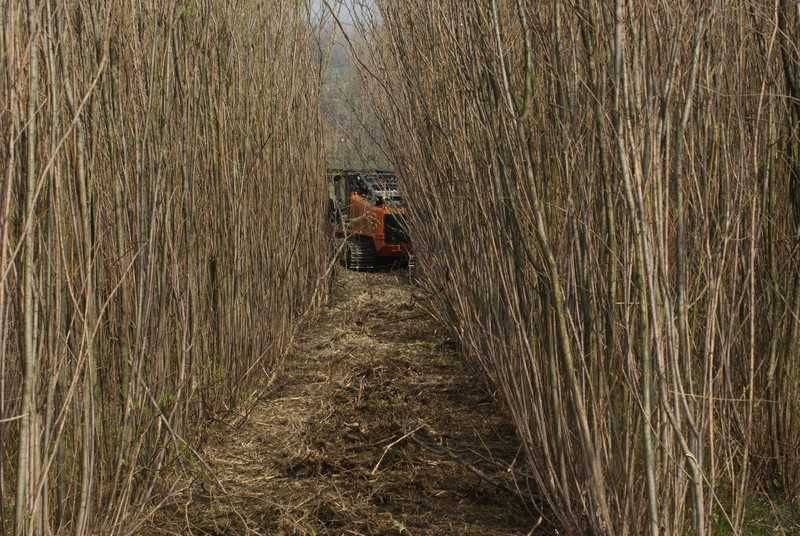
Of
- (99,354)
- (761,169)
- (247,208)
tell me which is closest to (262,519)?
(99,354)

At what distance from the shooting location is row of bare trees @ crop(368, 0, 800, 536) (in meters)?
2.17

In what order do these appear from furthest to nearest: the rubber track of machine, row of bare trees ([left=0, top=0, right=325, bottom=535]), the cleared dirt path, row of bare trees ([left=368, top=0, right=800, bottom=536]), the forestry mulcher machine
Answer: the rubber track of machine, the forestry mulcher machine, the cleared dirt path, row of bare trees ([left=368, top=0, right=800, bottom=536]), row of bare trees ([left=0, top=0, right=325, bottom=535])

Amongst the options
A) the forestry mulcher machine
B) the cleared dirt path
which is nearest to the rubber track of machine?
the forestry mulcher machine

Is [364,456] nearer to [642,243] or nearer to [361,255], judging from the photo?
[642,243]

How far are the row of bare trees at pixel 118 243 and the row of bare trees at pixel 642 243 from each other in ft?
3.40

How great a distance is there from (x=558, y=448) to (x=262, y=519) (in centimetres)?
119

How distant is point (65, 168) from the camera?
235 cm

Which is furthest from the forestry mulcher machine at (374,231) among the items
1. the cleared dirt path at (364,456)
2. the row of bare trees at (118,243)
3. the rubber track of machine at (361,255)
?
the row of bare trees at (118,243)

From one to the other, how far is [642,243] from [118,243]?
57.6 inches

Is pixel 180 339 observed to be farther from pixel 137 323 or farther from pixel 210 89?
pixel 210 89

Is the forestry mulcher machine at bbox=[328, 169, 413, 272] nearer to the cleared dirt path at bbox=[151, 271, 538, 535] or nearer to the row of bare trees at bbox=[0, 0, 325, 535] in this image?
the cleared dirt path at bbox=[151, 271, 538, 535]

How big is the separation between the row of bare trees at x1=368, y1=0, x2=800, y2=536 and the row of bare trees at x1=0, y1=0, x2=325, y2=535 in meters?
1.04

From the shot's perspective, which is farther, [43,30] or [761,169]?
[761,169]

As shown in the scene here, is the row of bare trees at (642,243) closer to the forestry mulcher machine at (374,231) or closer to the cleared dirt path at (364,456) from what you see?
the cleared dirt path at (364,456)
